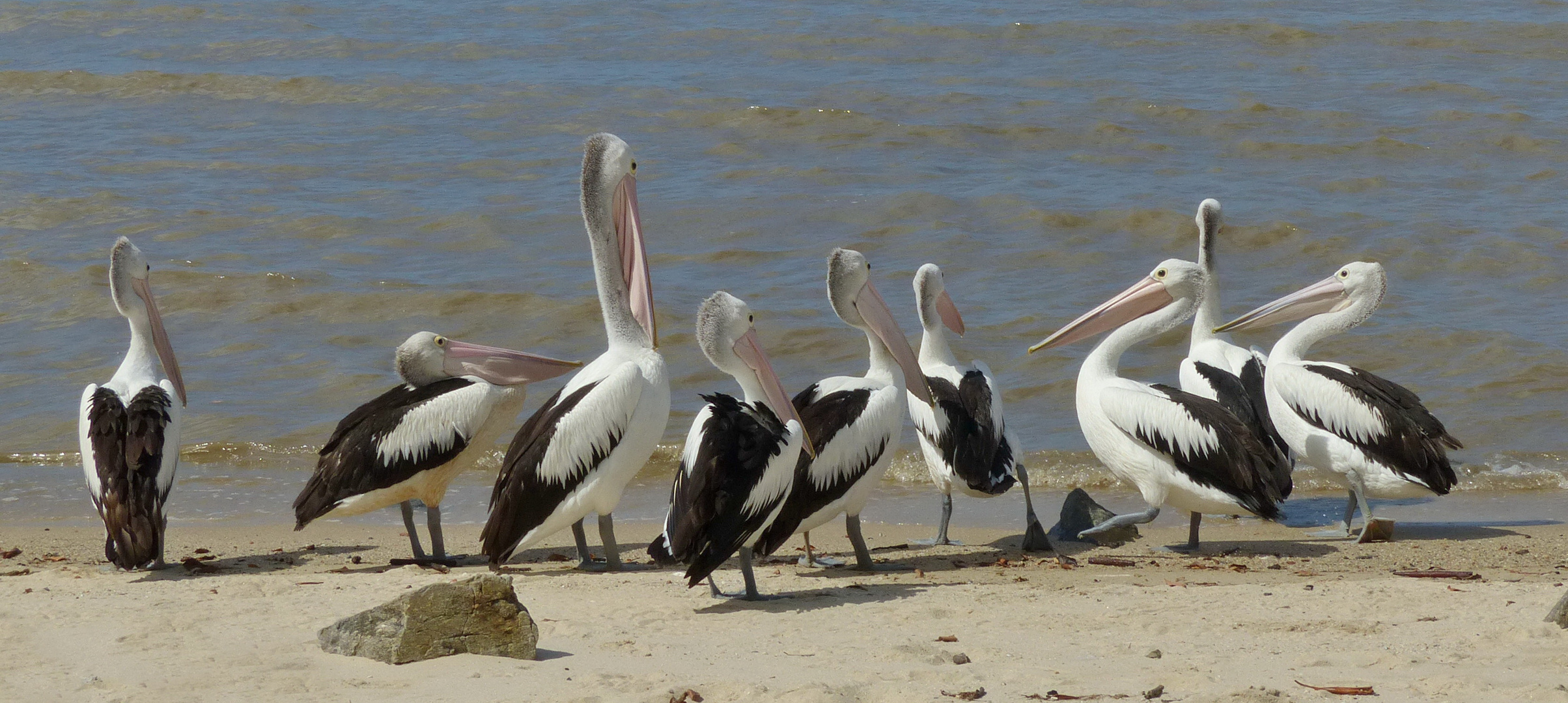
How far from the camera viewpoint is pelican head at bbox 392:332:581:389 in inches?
276

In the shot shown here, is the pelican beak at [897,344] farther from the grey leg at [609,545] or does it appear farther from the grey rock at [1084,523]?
the grey leg at [609,545]

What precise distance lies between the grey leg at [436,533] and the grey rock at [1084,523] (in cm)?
280

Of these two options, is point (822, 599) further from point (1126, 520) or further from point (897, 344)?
point (1126, 520)

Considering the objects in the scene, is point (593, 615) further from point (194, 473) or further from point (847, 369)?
point (847, 369)

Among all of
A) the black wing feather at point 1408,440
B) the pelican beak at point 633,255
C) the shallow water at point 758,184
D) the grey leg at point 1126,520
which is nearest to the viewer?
the pelican beak at point 633,255

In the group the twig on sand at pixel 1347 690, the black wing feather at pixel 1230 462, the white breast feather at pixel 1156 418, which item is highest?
the white breast feather at pixel 1156 418

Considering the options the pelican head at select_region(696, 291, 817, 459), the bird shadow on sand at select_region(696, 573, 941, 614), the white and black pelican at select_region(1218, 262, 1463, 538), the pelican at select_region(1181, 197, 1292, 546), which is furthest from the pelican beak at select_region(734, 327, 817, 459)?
the white and black pelican at select_region(1218, 262, 1463, 538)

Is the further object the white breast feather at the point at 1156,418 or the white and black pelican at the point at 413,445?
the white breast feather at the point at 1156,418

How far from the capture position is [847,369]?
33.1 feet

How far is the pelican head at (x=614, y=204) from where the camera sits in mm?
7004

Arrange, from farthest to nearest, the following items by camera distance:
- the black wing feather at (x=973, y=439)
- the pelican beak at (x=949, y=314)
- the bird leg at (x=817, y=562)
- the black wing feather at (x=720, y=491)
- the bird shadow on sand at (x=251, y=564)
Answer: the pelican beak at (x=949, y=314) < the black wing feather at (x=973, y=439) < the bird leg at (x=817, y=562) < the bird shadow on sand at (x=251, y=564) < the black wing feather at (x=720, y=491)

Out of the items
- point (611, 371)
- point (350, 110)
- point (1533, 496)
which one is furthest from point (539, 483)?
point (350, 110)

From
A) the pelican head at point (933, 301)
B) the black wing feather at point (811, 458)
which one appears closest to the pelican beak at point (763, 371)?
the black wing feather at point (811, 458)

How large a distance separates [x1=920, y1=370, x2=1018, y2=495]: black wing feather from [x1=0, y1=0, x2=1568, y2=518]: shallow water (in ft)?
4.78
